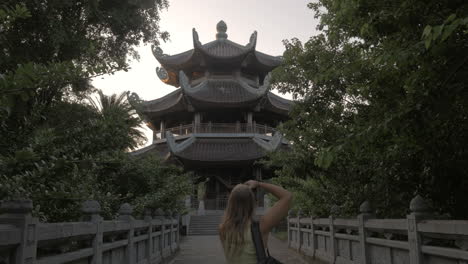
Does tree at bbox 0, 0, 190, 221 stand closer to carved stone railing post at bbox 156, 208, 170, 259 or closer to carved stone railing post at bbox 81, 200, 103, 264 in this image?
carved stone railing post at bbox 81, 200, 103, 264

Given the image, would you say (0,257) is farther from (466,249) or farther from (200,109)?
(200,109)

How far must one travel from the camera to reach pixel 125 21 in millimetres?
12000

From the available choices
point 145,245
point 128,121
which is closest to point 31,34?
point 145,245

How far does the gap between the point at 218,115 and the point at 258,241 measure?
28.9 metres

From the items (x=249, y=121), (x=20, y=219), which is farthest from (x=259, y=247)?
(x=249, y=121)

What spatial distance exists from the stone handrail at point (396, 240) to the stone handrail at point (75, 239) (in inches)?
161

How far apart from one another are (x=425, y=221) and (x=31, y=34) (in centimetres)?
970

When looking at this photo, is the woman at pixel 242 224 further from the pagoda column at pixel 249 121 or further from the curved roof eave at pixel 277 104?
the curved roof eave at pixel 277 104

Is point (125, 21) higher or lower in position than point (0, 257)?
higher

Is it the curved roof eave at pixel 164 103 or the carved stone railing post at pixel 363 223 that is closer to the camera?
the carved stone railing post at pixel 363 223

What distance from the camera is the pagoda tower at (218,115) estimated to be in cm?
2839

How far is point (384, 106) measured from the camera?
4.91 m

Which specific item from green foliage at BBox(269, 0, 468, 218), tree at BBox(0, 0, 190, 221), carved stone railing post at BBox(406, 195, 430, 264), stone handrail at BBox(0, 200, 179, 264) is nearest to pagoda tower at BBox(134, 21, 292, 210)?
tree at BBox(0, 0, 190, 221)

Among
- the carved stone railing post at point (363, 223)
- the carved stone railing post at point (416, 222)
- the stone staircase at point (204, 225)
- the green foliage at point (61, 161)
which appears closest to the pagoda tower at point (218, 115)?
the stone staircase at point (204, 225)
